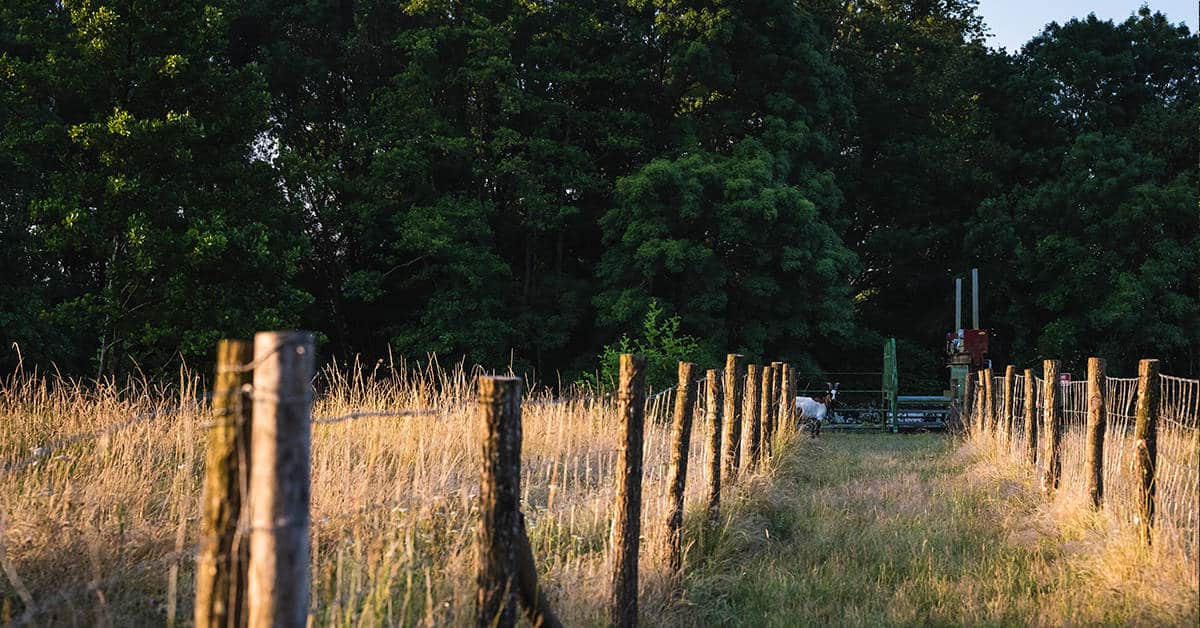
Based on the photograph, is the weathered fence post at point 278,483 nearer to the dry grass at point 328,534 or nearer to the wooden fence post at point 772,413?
the dry grass at point 328,534

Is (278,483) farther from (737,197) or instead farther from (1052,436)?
(737,197)

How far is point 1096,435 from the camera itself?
327 inches

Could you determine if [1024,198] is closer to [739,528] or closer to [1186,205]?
[1186,205]

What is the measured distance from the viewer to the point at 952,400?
2373cm

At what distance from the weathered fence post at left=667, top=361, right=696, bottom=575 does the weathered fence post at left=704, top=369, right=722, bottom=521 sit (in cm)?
96

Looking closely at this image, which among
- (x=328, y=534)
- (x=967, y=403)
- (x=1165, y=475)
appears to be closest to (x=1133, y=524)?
(x=1165, y=475)

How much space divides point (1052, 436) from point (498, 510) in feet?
24.9

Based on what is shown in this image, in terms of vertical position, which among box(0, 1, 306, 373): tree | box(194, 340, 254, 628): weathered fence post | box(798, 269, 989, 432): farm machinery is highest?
box(0, 1, 306, 373): tree

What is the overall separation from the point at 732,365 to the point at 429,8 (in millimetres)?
23359

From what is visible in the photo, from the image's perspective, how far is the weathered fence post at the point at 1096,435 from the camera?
8227 mm

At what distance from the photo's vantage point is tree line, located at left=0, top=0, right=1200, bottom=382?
81.8 feet

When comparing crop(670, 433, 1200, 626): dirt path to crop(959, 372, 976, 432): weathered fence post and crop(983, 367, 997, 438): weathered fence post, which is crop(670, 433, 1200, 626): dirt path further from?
crop(959, 372, 976, 432): weathered fence post

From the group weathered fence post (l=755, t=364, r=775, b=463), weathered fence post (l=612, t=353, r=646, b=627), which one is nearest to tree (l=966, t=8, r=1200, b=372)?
weathered fence post (l=755, t=364, r=775, b=463)

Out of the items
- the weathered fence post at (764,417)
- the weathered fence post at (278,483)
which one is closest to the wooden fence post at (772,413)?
the weathered fence post at (764,417)
